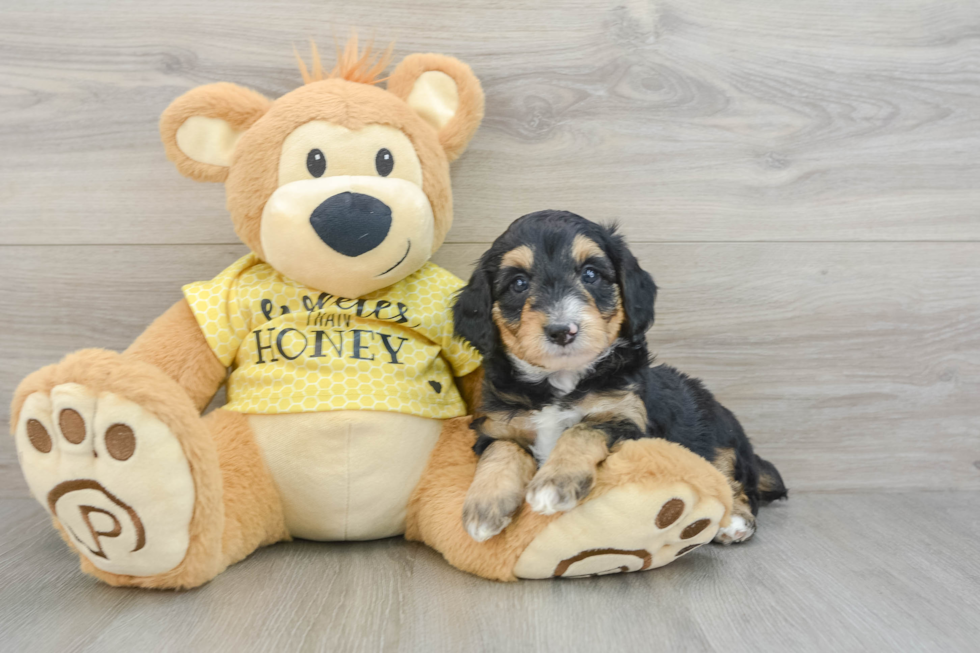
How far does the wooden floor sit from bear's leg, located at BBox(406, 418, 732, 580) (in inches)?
24.7

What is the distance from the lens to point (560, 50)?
7.28 feet

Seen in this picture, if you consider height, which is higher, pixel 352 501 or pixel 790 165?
pixel 790 165

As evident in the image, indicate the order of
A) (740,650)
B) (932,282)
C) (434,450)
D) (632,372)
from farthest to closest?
(932,282), (434,450), (632,372), (740,650)

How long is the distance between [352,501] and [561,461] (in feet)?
1.83

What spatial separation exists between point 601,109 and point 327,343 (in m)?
1.13

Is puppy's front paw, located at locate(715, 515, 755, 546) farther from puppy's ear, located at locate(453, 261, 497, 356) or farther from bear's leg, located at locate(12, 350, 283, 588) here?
bear's leg, located at locate(12, 350, 283, 588)

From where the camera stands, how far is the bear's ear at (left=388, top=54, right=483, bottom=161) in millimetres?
1919

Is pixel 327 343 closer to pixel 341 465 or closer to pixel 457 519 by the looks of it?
pixel 341 465

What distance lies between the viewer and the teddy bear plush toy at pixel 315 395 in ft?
4.71

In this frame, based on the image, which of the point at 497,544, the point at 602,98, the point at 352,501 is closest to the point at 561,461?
the point at 497,544

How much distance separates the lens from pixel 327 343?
1817 millimetres

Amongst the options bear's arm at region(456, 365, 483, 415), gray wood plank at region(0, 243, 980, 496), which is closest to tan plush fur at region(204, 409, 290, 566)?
bear's arm at region(456, 365, 483, 415)

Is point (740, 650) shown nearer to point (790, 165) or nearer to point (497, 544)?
point (497, 544)

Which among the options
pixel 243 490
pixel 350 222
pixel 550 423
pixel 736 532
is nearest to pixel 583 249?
pixel 550 423
